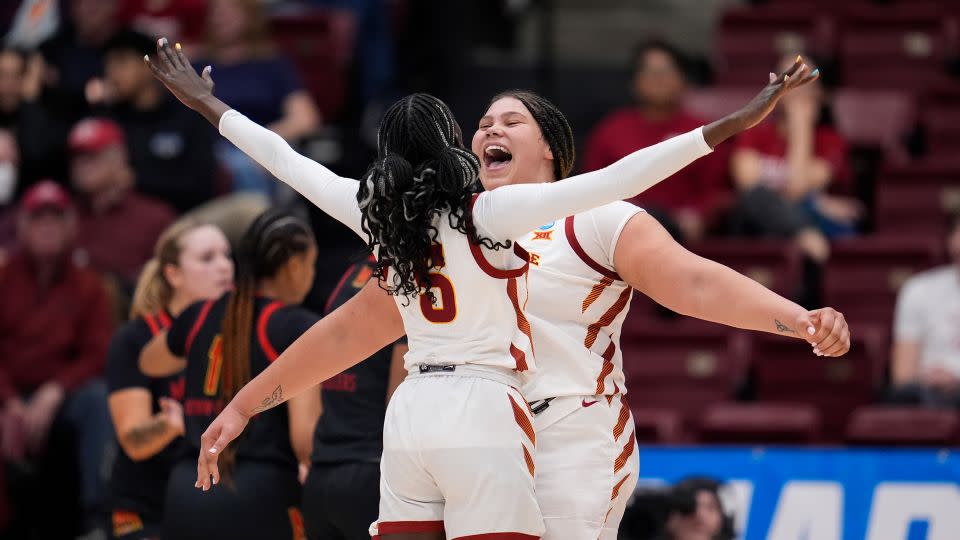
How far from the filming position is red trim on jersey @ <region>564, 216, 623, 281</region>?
14.6ft

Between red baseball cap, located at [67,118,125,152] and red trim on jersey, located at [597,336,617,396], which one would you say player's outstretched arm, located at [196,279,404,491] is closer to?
red trim on jersey, located at [597,336,617,396]

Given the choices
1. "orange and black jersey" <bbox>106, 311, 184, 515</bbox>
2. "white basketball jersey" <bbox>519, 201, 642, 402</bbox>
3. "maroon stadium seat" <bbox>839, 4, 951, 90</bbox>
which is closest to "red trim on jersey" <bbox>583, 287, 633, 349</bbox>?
"white basketball jersey" <bbox>519, 201, 642, 402</bbox>

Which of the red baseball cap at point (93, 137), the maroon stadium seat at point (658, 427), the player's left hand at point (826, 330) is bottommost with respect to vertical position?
the maroon stadium seat at point (658, 427)

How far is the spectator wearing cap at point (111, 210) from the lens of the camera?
9.60 meters

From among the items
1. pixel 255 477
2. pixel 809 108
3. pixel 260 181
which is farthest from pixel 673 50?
pixel 255 477

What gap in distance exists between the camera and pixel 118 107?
10.4 meters

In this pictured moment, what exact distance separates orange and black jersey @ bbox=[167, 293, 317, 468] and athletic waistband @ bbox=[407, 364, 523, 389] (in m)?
1.29

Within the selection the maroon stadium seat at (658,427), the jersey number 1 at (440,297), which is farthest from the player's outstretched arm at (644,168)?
the maroon stadium seat at (658,427)

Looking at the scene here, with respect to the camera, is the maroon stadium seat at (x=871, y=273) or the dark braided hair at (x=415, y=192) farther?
the maroon stadium seat at (x=871, y=273)

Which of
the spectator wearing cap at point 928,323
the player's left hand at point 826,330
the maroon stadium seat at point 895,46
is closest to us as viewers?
the player's left hand at point 826,330

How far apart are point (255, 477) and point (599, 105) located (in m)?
6.71

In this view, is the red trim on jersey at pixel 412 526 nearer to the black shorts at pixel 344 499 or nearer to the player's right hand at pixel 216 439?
the player's right hand at pixel 216 439

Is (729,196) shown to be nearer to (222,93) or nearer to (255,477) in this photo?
(222,93)

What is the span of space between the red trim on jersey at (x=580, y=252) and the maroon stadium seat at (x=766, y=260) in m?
4.50
